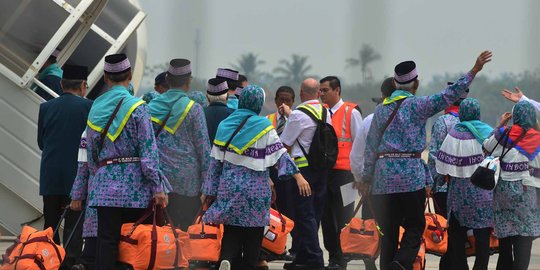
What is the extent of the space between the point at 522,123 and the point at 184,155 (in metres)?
2.15

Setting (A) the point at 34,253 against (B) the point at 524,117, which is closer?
(A) the point at 34,253

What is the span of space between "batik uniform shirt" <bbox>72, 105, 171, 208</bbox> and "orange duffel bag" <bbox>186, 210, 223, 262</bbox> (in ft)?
3.87

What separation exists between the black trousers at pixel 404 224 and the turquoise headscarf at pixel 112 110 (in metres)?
1.67

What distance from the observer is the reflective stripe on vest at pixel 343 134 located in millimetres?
8047

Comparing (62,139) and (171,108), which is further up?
(171,108)

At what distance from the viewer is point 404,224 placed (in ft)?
21.3

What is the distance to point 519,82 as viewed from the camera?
4.97 ft

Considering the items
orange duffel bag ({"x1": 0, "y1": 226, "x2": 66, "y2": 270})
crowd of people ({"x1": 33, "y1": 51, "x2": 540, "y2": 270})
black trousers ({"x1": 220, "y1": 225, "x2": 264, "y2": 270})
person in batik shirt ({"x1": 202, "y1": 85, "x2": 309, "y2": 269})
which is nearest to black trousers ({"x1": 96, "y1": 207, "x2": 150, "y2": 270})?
crowd of people ({"x1": 33, "y1": 51, "x2": 540, "y2": 270})

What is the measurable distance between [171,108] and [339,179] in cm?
188

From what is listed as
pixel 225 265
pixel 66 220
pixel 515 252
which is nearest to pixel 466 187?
pixel 515 252

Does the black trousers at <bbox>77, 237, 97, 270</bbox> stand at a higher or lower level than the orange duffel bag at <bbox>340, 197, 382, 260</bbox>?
lower

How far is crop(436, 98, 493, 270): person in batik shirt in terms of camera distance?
6973 millimetres

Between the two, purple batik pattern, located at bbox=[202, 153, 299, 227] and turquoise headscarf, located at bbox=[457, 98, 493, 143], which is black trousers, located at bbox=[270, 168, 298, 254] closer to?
turquoise headscarf, located at bbox=[457, 98, 493, 143]

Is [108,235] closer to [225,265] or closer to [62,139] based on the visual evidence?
[225,265]
